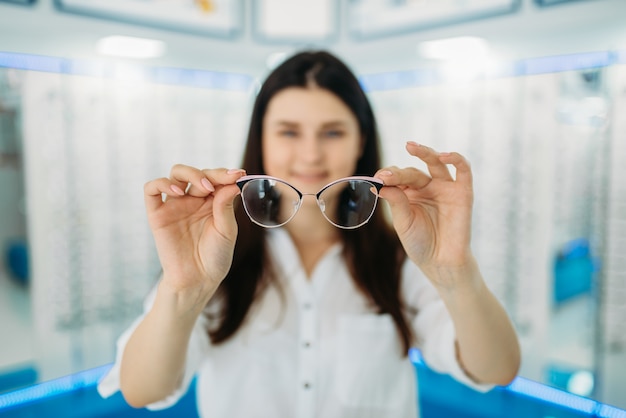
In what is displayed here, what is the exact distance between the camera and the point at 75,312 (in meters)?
1.39

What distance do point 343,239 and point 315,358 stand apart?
0.28 metres

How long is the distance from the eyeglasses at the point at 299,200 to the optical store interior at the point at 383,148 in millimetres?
709

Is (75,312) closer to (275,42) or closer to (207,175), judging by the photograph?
(207,175)

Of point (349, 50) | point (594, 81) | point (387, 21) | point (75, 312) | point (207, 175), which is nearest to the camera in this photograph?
point (207, 175)

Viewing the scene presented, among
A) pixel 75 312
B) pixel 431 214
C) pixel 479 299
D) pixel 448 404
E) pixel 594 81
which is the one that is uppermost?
pixel 594 81

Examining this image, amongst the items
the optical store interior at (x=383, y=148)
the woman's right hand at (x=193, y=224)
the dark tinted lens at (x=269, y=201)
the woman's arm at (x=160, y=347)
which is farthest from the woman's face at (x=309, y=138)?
the optical store interior at (x=383, y=148)

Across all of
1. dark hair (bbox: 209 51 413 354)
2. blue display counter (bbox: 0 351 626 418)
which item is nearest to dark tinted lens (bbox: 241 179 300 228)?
dark hair (bbox: 209 51 413 354)

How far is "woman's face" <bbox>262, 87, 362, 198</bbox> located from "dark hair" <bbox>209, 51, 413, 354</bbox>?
27 millimetres

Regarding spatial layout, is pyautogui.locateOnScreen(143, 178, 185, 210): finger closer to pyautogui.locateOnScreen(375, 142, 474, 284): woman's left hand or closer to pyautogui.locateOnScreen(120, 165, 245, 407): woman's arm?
pyautogui.locateOnScreen(120, 165, 245, 407): woman's arm

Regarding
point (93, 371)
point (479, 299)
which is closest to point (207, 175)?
point (479, 299)

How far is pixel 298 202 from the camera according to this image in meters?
0.85

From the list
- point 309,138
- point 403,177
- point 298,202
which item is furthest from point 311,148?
point 403,177

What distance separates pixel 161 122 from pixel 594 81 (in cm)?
125

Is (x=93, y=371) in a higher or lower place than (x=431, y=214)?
lower
